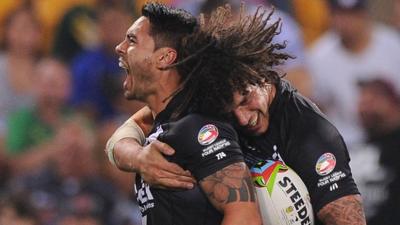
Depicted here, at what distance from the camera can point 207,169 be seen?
417 cm

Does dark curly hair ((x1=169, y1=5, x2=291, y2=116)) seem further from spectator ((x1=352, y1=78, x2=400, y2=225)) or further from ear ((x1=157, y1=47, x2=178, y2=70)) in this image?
spectator ((x1=352, y1=78, x2=400, y2=225))

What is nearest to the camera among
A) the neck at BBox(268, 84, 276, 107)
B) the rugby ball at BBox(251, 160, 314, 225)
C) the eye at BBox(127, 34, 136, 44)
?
the rugby ball at BBox(251, 160, 314, 225)

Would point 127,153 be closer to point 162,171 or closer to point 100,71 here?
point 162,171

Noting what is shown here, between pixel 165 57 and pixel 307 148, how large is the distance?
0.70m

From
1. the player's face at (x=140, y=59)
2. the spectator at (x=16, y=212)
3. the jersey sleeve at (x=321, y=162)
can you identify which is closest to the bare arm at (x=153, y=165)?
the player's face at (x=140, y=59)

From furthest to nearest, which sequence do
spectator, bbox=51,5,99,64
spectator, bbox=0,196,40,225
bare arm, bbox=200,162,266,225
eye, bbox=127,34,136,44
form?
spectator, bbox=51,5,99,64, spectator, bbox=0,196,40,225, eye, bbox=127,34,136,44, bare arm, bbox=200,162,266,225

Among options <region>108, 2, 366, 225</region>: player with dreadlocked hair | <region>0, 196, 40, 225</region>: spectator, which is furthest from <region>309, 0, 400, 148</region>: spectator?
<region>108, 2, 366, 225</region>: player with dreadlocked hair

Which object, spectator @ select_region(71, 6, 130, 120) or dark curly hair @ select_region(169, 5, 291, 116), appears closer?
dark curly hair @ select_region(169, 5, 291, 116)

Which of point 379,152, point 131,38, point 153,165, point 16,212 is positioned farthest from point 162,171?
point 379,152

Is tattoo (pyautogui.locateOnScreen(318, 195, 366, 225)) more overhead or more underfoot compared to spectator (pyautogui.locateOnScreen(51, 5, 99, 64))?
more underfoot

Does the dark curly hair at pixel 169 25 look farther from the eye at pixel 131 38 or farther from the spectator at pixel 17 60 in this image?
the spectator at pixel 17 60

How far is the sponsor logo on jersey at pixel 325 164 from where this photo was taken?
175 inches

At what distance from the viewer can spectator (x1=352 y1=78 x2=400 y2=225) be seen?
8.27 m

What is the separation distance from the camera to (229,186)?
4.13 metres
